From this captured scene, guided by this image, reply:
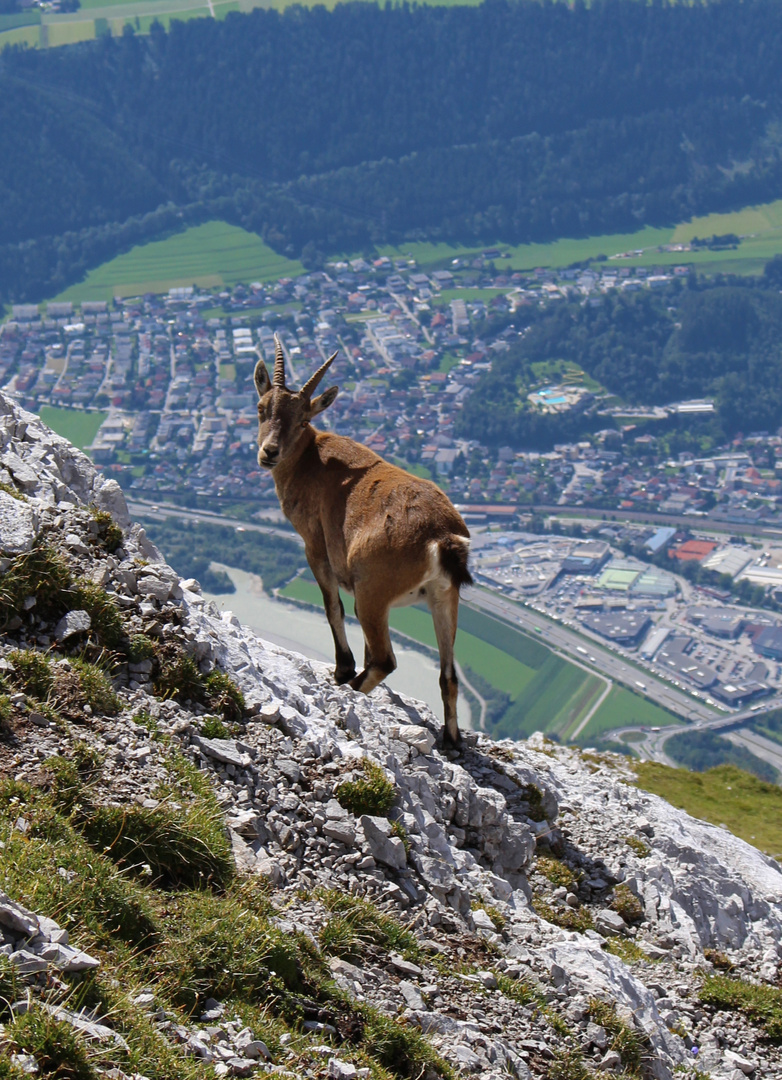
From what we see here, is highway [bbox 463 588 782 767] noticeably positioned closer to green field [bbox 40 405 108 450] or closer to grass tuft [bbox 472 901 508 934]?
green field [bbox 40 405 108 450]

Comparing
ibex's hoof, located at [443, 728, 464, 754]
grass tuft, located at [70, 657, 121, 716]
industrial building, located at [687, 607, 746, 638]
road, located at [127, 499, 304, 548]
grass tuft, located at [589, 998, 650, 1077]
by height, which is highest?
grass tuft, located at [70, 657, 121, 716]

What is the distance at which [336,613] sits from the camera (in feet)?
43.5

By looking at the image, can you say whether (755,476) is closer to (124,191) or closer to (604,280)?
(604,280)

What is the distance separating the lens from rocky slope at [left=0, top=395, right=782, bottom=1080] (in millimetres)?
6289

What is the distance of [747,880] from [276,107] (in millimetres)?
195169

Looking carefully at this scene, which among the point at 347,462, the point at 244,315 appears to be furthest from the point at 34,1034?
the point at 244,315

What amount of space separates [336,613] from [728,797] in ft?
43.3

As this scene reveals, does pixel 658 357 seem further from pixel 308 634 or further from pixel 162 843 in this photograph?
pixel 162 843

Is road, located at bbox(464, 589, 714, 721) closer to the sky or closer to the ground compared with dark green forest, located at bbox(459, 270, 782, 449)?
closer to the ground

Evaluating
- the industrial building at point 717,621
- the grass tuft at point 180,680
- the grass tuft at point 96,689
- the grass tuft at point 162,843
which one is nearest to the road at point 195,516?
the industrial building at point 717,621

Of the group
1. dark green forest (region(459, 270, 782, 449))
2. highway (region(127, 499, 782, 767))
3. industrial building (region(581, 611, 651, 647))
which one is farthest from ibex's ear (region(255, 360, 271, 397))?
dark green forest (region(459, 270, 782, 449))

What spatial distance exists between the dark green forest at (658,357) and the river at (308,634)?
45.0 meters

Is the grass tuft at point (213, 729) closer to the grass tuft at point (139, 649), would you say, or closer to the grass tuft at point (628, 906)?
the grass tuft at point (139, 649)

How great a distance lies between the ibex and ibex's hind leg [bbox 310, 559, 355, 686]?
0.01m
